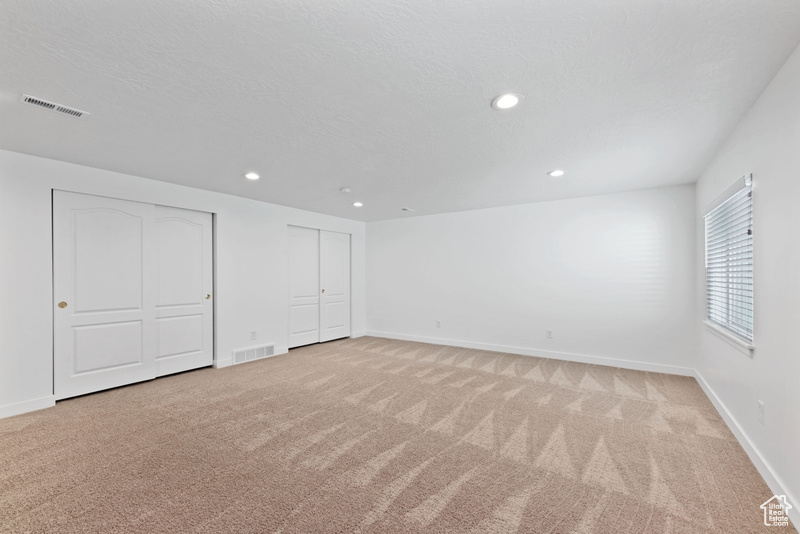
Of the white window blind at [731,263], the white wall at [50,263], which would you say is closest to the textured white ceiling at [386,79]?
the white wall at [50,263]

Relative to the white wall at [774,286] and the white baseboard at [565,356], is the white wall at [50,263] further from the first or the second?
the white wall at [774,286]

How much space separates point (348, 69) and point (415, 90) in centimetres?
42

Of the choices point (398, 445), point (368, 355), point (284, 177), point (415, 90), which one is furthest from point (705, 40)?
point (368, 355)

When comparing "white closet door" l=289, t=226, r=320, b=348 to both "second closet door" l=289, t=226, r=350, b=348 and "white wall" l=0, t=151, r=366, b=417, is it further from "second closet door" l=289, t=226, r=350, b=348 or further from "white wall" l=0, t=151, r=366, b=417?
"white wall" l=0, t=151, r=366, b=417

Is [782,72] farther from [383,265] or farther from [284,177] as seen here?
[383,265]

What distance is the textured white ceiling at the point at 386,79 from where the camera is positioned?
1.41 meters

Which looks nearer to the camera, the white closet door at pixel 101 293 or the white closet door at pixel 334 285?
the white closet door at pixel 101 293

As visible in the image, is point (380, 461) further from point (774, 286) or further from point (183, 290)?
point (183, 290)

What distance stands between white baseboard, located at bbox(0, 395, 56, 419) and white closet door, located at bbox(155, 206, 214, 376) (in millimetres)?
941

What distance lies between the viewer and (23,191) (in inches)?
Answer: 122

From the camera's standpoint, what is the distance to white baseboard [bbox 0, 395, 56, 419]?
2.95 meters

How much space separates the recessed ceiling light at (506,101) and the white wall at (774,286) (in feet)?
4.34

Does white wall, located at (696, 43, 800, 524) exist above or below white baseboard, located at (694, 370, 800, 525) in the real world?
above

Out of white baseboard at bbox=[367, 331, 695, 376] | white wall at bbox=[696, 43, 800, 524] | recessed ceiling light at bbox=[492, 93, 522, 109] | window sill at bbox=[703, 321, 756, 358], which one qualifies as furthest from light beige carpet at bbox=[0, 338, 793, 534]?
recessed ceiling light at bbox=[492, 93, 522, 109]
